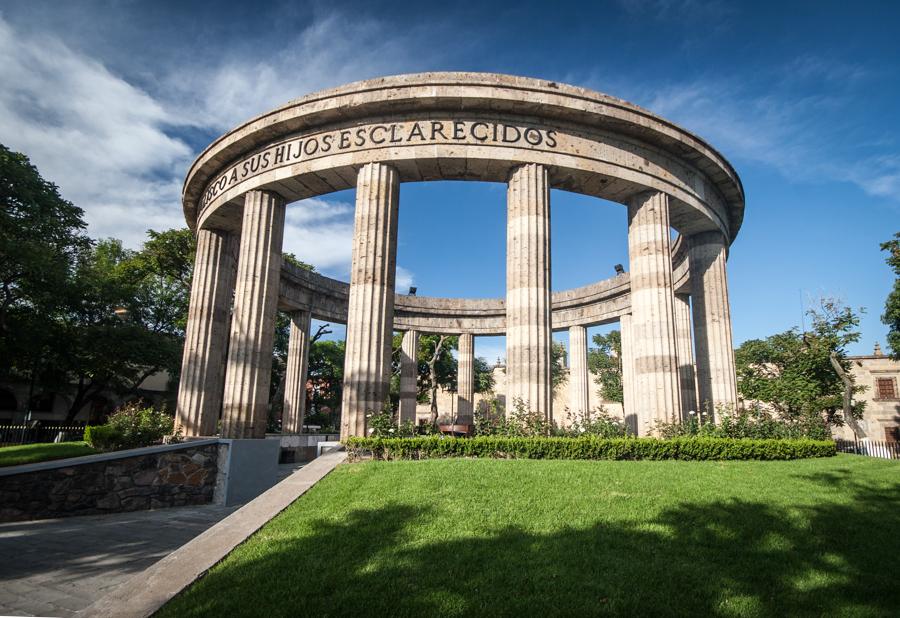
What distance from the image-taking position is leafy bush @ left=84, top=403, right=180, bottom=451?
60.2ft

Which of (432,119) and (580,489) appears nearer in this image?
(580,489)

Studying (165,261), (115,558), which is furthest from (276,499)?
(165,261)

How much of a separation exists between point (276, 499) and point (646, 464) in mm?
8779

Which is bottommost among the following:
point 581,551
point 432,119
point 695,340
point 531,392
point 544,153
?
point 581,551

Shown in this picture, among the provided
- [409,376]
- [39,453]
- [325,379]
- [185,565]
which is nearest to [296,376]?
[409,376]

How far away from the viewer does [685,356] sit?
25031 millimetres

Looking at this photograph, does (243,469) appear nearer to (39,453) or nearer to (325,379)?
(39,453)

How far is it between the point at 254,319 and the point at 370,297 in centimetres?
563

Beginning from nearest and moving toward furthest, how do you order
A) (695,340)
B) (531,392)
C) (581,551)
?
1. (581,551)
2. (531,392)
3. (695,340)

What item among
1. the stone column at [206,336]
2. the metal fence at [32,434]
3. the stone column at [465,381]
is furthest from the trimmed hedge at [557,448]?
the stone column at [465,381]

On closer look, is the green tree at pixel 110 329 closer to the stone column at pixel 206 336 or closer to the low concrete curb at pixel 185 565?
the stone column at pixel 206 336

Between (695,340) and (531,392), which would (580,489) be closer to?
(531,392)

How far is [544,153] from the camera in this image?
18.8 meters

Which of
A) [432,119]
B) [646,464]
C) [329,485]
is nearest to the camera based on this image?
[329,485]
